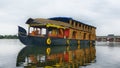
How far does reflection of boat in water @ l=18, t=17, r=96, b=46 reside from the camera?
3516cm

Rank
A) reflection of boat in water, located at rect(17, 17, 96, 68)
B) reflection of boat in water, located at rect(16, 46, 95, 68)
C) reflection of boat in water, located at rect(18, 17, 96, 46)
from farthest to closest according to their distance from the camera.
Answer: reflection of boat in water, located at rect(18, 17, 96, 46) < reflection of boat in water, located at rect(17, 17, 96, 68) < reflection of boat in water, located at rect(16, 46, 95, 68)

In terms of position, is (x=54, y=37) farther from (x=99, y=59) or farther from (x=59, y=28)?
(x=99, y=59)

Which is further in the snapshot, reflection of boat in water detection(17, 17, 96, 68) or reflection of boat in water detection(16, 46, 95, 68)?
reflection of boat in water detection(17, 17, 96, 68)

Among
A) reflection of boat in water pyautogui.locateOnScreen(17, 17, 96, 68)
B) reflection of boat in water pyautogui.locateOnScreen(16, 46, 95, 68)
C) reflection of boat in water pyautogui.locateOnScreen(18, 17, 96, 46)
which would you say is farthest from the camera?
reflection of boat in water pyautogui.locateOnScreen(18, 17, 96, 46)

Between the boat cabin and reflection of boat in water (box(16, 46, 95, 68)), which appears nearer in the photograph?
reflection of boat in water (box(16, 46, 95, 68))

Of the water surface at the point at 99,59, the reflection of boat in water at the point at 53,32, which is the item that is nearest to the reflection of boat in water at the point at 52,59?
the water surface at the point at 99,59

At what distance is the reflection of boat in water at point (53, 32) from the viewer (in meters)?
35.2

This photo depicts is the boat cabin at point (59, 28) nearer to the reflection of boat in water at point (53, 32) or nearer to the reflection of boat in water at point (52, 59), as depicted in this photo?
the reflection of boat in water at point (53, 32)

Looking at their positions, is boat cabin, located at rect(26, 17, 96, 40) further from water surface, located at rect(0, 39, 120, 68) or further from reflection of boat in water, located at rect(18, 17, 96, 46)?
water surface, located at rect(0, 39, 120, 68)

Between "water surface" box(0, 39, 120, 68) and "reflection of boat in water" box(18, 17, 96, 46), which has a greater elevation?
"reflection of boat in water" box(18, 17, 96, 46)

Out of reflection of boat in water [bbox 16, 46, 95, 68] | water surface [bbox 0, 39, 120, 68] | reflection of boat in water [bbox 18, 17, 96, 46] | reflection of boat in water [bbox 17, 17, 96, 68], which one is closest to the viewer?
water surface [bbox 0, 39, 120, 68]

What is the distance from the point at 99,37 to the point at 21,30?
9288cm

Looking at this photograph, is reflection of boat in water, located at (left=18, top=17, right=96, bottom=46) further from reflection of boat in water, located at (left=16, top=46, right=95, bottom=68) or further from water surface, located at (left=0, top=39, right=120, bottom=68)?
reflection of boat in water, located at (left=16, top=46, right=95, bottom=68)

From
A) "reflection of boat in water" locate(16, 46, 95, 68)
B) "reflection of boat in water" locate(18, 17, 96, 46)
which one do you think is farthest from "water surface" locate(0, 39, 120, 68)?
"reflection of boat in water" locate(18, 17, 96, 46)
